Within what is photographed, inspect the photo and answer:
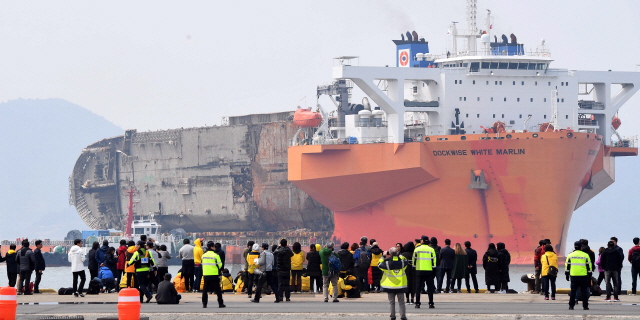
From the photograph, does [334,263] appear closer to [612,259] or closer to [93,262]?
[612,259]

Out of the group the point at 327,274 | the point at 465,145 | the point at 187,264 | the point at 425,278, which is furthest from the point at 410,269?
the point at 465,145

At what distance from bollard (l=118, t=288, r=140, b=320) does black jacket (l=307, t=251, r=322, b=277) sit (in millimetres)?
7537

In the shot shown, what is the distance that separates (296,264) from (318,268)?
0.63m

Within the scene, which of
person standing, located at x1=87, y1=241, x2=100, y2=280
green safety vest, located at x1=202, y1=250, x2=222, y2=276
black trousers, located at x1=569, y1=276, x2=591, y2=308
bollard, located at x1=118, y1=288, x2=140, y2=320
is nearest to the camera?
bollard, located at x1=118, y1=288, x2=140, y2=320

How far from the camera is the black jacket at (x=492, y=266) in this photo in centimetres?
2552

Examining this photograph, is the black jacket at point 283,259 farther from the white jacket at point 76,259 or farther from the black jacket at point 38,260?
the black jacket at point 38,260

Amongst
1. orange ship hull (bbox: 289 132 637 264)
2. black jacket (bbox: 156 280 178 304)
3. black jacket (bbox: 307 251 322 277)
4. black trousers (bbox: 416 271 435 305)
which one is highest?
orange ship hull (bbox: 289 132 637 264)

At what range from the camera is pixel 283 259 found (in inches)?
882

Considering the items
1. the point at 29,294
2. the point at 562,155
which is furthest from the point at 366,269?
the point at 562,155

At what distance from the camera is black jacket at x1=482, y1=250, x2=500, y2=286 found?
25516 millimetres

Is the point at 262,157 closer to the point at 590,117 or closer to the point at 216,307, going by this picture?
the point at 590,117

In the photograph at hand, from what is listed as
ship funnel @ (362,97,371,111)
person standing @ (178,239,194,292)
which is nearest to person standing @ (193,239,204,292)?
person standing @ (178,239,194,292)

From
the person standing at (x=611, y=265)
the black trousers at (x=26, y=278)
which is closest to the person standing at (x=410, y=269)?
the person standing at (x=611, y=265)

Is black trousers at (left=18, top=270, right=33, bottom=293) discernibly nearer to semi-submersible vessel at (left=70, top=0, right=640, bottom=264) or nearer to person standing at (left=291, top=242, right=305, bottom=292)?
person standing at (left=291, top=242, right=305, bottom=292)
